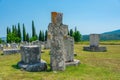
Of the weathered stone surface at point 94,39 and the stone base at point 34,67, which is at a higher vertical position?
the weathered stone surface at point 94,39

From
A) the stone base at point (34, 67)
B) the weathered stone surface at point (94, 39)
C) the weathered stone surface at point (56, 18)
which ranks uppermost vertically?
the weathered stone surface at point (56, 18)

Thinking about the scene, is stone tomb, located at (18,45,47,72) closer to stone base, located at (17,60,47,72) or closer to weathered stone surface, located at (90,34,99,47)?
stone base, located at (17,60,47,72)

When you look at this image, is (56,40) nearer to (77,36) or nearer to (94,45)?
(94,45)

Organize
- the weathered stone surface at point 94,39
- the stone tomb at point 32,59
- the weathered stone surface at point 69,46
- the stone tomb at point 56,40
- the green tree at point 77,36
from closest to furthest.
Answer: 1. the stone tomb at point 56,40
2. the stone tomb at point 32,59
3. the weathered stone surface at point 69,46
4. the weathered stone surface at point 94,39
5. the green tree at point 77,36

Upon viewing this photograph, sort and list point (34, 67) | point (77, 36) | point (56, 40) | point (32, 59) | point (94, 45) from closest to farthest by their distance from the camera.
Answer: point (56, 40), point (34, 67), point (32, 59), point (94, 45), point (77, 36)

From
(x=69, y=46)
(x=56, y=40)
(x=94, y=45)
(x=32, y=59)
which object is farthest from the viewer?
(x=94, y=45)

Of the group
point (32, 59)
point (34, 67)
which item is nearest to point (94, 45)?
point (32, 59)

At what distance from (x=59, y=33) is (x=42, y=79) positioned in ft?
10.0

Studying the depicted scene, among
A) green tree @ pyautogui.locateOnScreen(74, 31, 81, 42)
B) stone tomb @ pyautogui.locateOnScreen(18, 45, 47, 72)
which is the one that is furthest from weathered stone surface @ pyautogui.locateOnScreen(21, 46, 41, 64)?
green tree @ pyautogui.locateOnScreen(74, 31, 81, 42)

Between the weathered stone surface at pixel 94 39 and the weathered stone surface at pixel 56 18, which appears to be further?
the weathered stone surface at pixel 94 39

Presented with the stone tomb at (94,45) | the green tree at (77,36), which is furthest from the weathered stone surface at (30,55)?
the green tree at (77,36)

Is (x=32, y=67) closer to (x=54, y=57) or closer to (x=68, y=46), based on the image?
(x=54, y=57)

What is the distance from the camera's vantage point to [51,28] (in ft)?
38.9

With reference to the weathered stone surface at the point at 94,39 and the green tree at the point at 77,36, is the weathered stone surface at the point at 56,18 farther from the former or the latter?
the green tree at the point at 77,36
